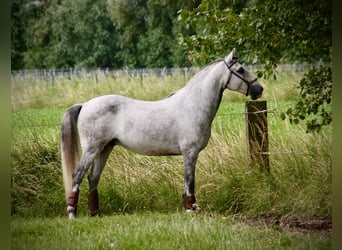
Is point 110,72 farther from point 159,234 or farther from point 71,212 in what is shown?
point 159,234

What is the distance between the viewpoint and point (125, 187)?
4215 millimetres

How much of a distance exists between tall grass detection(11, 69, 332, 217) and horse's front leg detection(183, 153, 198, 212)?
0.05 metres

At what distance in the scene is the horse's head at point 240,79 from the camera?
13.2ft

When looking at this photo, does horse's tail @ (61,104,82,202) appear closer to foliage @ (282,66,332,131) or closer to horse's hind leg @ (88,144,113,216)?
horse's hind leg @ (88,144,113,216)

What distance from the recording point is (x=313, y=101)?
4.18 meters

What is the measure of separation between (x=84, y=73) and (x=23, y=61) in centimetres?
38

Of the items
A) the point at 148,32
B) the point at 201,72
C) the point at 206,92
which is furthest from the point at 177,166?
the point at 148,32

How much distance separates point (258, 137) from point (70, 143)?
1104mm

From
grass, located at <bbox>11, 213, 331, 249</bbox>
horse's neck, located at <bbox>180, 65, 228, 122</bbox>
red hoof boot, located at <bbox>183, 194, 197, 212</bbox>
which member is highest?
horse's neck, located at <bbox>180, 65, 228, 122</bbox>

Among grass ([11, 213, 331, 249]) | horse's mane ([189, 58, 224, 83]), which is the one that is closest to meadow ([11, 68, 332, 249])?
grass ([11, 213, 331, 249])

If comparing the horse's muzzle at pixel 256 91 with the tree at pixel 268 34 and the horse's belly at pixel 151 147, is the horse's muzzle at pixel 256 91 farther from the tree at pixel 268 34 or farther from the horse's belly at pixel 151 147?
the horse's belly at pixel 151 147

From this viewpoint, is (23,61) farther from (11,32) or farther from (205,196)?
Result: (205,196)

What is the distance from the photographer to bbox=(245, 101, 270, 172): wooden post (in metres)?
4.13

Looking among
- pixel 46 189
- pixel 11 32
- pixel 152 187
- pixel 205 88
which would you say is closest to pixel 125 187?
pixel 152 187
